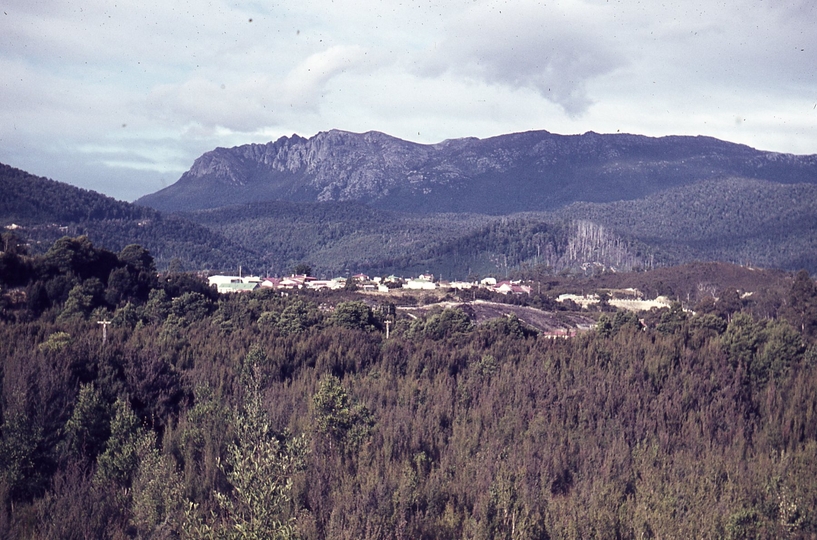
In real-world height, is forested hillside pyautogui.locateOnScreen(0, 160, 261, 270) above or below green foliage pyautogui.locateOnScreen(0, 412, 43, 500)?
above

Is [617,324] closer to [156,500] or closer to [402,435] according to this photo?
[402,435]

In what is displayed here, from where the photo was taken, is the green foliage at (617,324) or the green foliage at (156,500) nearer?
the green foliage at (156,500)

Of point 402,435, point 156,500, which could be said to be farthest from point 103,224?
point 156,500

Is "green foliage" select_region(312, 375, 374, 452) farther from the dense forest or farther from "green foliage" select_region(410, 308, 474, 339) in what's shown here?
"green foliage" select_region(410, 308, 474, 339)

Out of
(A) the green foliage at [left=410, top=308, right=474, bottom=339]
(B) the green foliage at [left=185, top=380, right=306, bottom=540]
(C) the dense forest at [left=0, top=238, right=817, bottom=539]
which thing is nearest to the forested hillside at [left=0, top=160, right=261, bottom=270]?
(A) the green foliage at [left=410, top=308, right=474, bottom=339]

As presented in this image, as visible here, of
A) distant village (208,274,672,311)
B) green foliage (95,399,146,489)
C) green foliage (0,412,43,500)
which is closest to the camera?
green foliage (0,412,43,500)

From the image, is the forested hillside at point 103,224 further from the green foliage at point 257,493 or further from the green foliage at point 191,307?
the green foliage at point 257,493

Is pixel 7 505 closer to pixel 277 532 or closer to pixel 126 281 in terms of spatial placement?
pixel 277 532

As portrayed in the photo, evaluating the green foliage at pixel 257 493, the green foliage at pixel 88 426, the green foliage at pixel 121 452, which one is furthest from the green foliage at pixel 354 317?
the green foliage at pixel 257 493
